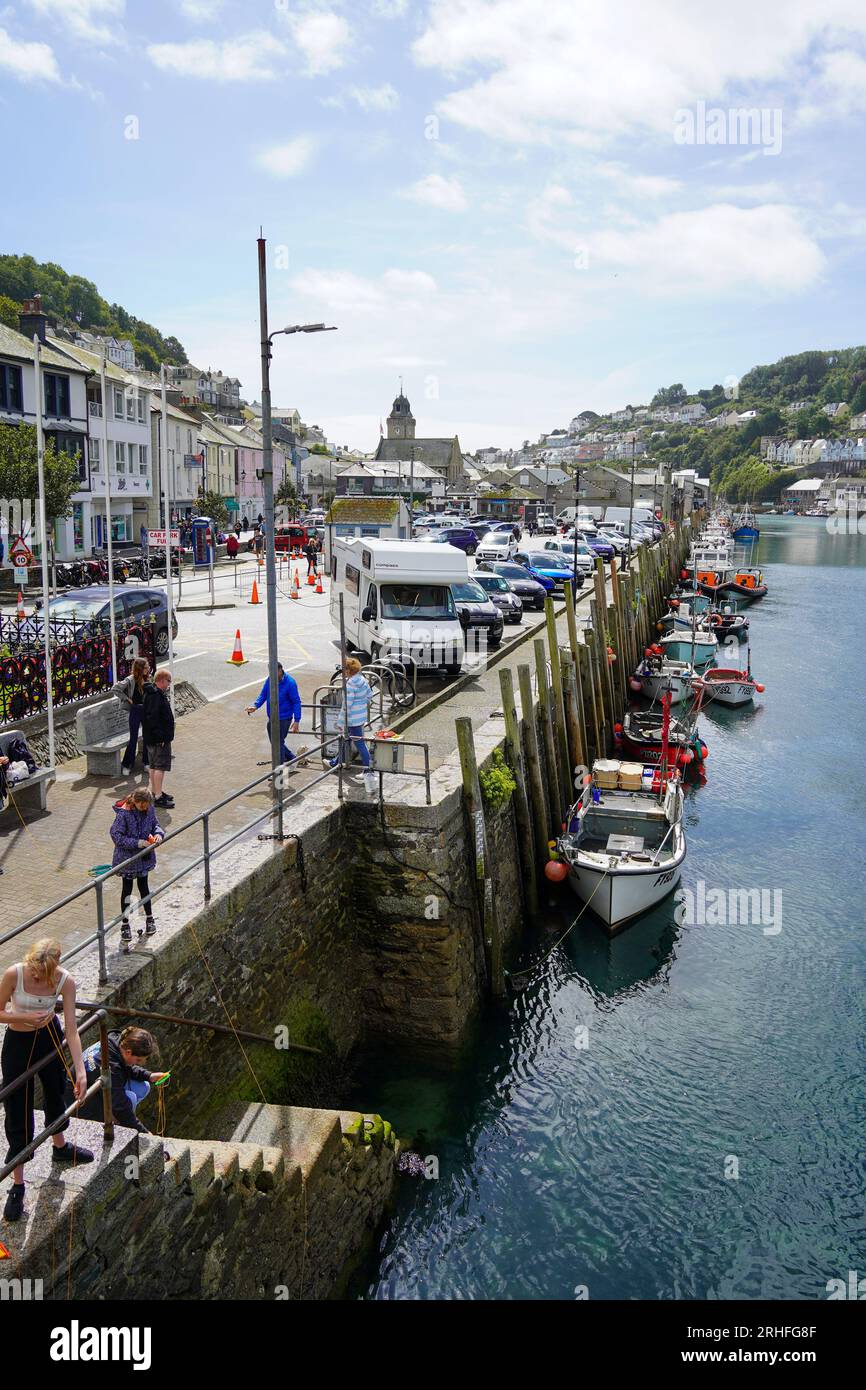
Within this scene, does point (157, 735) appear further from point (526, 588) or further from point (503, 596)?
point (526, 588)

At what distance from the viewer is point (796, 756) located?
28.0m

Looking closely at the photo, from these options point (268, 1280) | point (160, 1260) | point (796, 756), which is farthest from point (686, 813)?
point (160, 1260)

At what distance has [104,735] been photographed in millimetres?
14469

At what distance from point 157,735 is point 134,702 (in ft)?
4.35

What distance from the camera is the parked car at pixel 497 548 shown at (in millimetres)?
46281

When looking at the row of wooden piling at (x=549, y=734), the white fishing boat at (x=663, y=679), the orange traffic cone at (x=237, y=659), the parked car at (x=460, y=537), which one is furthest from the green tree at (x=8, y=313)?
the orange traffic cone at (x=237, y=659)

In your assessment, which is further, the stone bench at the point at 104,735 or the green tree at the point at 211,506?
the green tree at the point at 211,506

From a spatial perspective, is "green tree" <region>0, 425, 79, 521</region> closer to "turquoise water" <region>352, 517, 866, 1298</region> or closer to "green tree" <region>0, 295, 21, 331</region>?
"turquoise water" <region>352, 517, 866, 1298</region>

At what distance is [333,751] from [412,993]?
3428 mm

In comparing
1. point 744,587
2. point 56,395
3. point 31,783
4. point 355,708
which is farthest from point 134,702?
point 744,587

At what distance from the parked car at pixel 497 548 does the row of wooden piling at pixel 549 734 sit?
47.1 feet

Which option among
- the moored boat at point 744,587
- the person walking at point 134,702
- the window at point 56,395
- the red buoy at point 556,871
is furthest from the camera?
the moored boat at point 744,587

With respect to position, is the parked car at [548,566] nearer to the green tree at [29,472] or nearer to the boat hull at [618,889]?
the green tree at [29,472]
